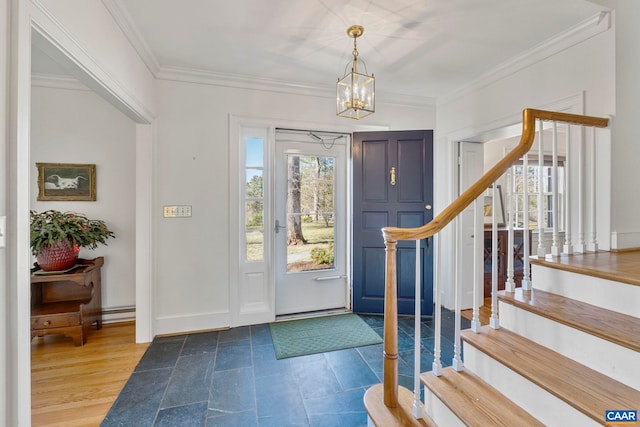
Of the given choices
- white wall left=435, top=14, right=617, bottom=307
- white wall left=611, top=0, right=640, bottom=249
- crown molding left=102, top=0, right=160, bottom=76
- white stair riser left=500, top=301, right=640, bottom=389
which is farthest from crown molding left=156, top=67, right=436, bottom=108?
white stair riser left=500, top=301, right=640, bottom=389

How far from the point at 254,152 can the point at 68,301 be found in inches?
89.7

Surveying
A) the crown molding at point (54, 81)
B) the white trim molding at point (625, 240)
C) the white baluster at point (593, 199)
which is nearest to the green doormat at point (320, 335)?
the white baluster at point (593, 199)

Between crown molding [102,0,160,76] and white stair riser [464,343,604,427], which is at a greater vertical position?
crown molding [102,0,160,76]

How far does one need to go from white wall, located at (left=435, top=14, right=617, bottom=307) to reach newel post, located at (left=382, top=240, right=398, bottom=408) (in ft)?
5.74

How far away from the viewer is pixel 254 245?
315 centimetres

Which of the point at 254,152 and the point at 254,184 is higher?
the point at 254,152

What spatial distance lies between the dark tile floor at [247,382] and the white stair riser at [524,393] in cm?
70

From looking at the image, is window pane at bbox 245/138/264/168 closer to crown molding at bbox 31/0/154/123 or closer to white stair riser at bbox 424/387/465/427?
crown molding at bbox 31/0/154/123

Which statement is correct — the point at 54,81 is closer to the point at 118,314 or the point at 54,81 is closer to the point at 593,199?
the point at 118,314

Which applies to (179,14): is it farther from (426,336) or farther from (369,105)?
(426,336)

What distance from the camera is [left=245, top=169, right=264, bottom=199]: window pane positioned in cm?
312

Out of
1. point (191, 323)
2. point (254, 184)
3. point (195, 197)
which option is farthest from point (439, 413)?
point (195, 197)

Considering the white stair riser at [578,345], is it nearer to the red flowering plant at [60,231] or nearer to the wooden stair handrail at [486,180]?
the wooden stair handrail at [486,180]

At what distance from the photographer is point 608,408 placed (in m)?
1.03
